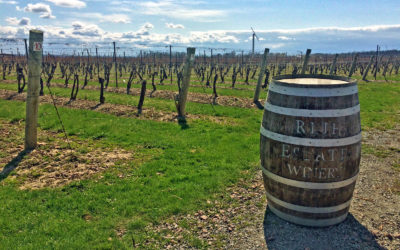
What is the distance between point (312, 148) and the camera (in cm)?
332

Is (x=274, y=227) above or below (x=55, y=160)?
below

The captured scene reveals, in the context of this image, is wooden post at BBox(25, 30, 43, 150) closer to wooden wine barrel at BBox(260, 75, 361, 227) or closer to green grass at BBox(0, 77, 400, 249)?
green grass at BBox(0, 77, 400, 249)

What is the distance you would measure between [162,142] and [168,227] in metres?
3.90

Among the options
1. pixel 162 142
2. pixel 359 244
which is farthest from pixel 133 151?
pixel 359 244

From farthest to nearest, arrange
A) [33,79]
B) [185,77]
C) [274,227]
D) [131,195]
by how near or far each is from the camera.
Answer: [185,77]
[33,79]
[131,195]
[274,227]

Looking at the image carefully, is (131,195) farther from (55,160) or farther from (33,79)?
(33,79)

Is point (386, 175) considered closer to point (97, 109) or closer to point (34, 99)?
point (34, 99)

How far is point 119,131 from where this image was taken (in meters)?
→ 8.55

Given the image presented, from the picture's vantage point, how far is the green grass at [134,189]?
357 cm

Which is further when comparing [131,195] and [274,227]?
[131,195]

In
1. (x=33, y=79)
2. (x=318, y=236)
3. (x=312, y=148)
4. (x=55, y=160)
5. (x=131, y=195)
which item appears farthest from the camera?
(x=33, y=79)

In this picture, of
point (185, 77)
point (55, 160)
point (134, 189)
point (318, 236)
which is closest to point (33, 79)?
point (55, 160)

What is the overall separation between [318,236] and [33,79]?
6736 mm

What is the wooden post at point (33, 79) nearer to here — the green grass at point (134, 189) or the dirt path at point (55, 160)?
the dirt path at point (55, 160)
